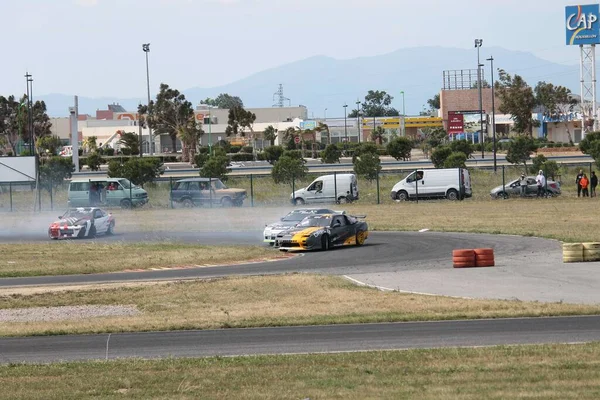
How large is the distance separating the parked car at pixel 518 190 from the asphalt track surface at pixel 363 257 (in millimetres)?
17969

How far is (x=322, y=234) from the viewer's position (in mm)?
32938

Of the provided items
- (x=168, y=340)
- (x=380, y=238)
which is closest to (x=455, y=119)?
(x=380, y=238)

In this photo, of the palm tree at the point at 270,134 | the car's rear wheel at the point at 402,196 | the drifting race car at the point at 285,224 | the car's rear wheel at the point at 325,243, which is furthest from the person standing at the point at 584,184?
the palm tree at the point at 270,134

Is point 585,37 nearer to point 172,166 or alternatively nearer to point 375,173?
point 172,166

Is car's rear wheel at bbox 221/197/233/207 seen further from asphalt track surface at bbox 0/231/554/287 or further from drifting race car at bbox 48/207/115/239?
asphalt track surface at bbox 0/231/554/287

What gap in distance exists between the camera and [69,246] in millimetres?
36500

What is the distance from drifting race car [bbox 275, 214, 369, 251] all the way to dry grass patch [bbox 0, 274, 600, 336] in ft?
23.7

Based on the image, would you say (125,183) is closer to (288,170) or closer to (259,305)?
(288,170)

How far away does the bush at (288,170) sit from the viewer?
60.1 m

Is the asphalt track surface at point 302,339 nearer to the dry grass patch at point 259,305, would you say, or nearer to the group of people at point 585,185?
the dry grass patch at point 259,305

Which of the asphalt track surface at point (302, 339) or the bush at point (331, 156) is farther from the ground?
the bush at point (331, 156)

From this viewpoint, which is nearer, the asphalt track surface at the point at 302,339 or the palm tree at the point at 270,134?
the asphalt track surface at the point at 302,339

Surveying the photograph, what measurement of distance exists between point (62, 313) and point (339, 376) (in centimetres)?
997

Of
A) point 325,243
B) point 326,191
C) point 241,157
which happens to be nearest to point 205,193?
point 326,191
